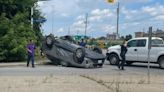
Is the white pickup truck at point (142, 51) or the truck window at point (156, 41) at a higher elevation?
the truck window at point (156, 41)

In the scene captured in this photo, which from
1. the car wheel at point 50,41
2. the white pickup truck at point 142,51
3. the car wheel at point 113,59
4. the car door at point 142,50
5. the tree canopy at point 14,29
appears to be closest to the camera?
the white pickup truck at point 142,51

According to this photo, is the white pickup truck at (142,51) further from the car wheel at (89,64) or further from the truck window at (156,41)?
the car wheel at (89,64)

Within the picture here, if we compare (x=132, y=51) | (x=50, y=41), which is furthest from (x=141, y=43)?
(x=50, y=41)

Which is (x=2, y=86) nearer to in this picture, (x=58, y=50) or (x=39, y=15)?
(x=58, y=50)

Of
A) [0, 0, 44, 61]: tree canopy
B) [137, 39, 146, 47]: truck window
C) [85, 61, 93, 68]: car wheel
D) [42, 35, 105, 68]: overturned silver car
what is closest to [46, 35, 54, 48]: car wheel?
[42, 35, 105, 68]: overturned silver car

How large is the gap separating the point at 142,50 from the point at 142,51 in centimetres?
6

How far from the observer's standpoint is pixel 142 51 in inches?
1222

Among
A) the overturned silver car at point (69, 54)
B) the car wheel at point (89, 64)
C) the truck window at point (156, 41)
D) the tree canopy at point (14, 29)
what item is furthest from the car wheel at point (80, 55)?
the tree canopy at point (14, 29)

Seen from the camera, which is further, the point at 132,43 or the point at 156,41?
the point at 132,43

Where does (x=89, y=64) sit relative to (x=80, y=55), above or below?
below

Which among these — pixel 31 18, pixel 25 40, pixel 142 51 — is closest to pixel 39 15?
pixel 31 18

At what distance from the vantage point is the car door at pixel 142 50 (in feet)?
101

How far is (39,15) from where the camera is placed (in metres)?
45.0

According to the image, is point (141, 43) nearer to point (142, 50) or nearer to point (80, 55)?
point (142, 50)
